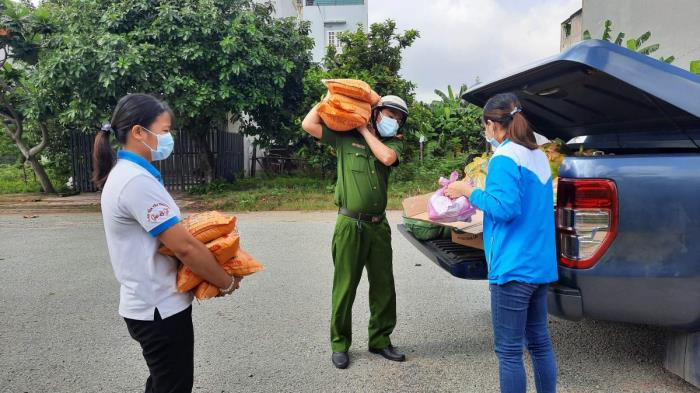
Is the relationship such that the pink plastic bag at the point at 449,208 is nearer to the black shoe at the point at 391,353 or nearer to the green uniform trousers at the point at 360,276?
the green uniform trousers at the point at 360,276

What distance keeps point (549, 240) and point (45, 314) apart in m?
4.23

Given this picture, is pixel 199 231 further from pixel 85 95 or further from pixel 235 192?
pixel 235 192

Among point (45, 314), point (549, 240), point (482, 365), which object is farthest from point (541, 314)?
point (45, 314)

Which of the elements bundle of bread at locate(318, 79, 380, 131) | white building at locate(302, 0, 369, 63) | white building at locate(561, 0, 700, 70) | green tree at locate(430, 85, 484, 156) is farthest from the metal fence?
white building at locate(302, 0, 369, 63)

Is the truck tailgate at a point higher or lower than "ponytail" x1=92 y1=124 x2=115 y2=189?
lower

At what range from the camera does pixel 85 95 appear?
10.0 m

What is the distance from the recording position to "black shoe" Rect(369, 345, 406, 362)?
3258 millimetres

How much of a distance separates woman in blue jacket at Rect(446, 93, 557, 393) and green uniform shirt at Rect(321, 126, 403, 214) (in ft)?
3.04

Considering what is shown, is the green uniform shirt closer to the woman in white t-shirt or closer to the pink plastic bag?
the pink plastic bag

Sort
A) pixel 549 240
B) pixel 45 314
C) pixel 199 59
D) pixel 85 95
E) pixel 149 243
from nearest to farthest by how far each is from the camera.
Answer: pixel 149 243 → pixel 549 240 → pixel 45 314 → pixel 85 95 → pixel 199 59

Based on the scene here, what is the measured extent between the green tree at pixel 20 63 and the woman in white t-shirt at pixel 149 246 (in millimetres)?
10594

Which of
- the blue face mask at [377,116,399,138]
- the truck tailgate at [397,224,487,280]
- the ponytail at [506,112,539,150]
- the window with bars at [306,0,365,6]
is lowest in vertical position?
the truck tailgate at [397,224,487,280]

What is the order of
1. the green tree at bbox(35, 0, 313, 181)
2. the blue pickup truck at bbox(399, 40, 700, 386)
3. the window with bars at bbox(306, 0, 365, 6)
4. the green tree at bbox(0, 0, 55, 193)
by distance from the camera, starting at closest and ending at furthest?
the blue pickup truck at bbox(399, 40, 700, 386) → the green tree at bbox(35, 0, 313, 181) → the green tree at bbox(0, 0, 55, 193) → the window with bars at bbox(306, 0, 365, 6)

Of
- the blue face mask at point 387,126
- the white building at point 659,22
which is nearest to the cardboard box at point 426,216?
the blue face mask at point 387,126
